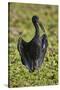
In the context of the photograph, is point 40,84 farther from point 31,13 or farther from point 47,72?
point 31,13

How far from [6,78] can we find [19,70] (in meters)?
0.16

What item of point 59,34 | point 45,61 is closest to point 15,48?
point 45,61

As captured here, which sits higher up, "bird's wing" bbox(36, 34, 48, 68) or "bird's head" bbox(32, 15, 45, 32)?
"bird's head" bbox(32, 15, 45, 32)

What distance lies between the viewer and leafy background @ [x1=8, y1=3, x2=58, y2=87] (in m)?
2.57

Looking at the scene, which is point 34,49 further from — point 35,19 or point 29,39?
point 35,19

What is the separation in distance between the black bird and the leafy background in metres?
0.04

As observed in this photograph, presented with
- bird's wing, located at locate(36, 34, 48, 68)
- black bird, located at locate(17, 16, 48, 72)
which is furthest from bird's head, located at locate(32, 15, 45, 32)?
bird's wing, located at locate(36, 34, 48, 68)

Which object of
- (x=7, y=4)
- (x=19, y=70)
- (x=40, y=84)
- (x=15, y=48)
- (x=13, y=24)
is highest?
(x=7, y=4)

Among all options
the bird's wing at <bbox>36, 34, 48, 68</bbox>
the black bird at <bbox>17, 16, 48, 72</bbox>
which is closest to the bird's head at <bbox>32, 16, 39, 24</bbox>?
the black bird at <bbox>17, 16, 48, 72</bbox>

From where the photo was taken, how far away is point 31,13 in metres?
2.64

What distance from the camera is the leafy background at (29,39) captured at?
2.57 metres

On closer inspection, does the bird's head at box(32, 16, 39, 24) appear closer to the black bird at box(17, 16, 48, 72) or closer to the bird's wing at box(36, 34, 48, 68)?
the black bird at box(17, 16, 48, 72)

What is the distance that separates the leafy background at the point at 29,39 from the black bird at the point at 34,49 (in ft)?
0.13

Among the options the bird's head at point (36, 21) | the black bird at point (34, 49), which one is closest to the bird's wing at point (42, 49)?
the black bird at point (34, 49)
